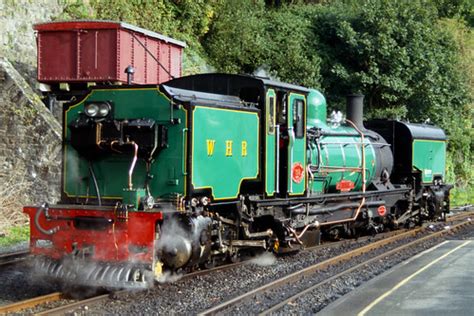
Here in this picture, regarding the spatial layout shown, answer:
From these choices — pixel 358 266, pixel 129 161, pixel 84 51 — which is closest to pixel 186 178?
pixel 129 161

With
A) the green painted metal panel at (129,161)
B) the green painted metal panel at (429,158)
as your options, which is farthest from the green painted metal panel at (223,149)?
the green painted metal panel at (429,158)

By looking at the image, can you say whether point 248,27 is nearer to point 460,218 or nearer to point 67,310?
point 460,218

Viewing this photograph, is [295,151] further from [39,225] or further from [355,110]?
[355,110]

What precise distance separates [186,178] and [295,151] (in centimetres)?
302

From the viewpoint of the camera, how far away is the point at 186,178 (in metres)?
8.34

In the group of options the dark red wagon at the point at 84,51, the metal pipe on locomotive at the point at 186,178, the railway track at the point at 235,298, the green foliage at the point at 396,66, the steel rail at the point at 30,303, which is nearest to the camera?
the steel rail at the point at 30,303

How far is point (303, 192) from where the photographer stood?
1126 cm

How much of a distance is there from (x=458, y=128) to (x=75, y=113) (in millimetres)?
23380

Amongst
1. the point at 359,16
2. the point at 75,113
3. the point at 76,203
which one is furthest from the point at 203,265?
the point at 359,16

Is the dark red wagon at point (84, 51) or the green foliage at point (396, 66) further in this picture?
the green foliage at point (396, 66)

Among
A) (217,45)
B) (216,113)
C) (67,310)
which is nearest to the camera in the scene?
(67,310)

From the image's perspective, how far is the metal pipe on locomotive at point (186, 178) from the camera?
796cm

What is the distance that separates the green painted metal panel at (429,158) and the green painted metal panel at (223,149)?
7.90 m

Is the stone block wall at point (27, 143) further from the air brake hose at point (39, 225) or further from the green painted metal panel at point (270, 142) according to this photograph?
the air brake hose at point (39, 225)
